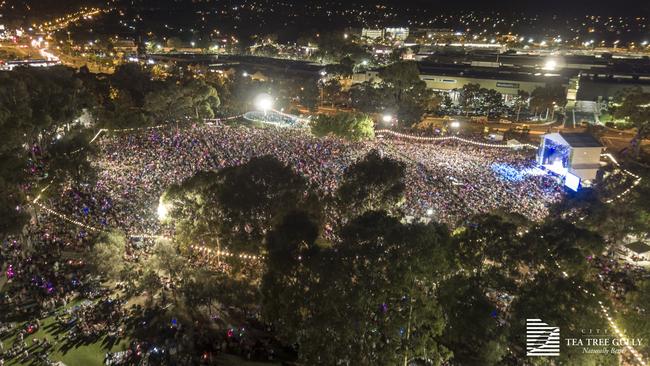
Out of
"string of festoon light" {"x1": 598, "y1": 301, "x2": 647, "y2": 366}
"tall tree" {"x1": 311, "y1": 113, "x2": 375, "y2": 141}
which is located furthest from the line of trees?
"tall tree" {"x1": 311, "y1": 113, "x2": 375, "y2": 141}

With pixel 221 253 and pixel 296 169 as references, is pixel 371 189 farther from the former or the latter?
pixel 296 169

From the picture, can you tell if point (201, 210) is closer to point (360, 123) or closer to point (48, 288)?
point (48, 288)

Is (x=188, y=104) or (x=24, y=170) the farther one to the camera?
(x=188, y=104)

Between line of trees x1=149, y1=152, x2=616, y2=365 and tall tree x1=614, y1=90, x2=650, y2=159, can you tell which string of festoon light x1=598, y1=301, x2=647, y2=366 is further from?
tall tree x1=614, y1=90, x2=650, y2=159

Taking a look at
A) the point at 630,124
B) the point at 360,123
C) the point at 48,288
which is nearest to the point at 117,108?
the point at 360,123

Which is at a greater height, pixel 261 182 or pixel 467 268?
pixel 261 182

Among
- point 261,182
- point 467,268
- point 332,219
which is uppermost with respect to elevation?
point 261,182
